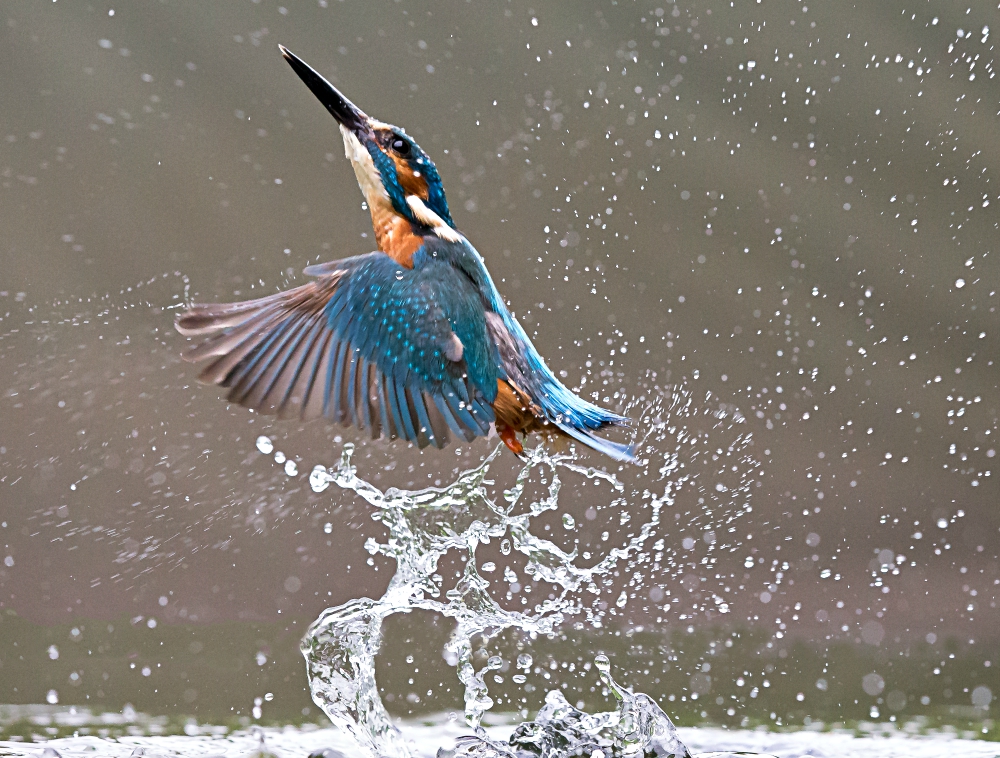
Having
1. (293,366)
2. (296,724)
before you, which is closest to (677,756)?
(296,724)

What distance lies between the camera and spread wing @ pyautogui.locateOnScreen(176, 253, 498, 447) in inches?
46.1

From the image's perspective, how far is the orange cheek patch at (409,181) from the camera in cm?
124

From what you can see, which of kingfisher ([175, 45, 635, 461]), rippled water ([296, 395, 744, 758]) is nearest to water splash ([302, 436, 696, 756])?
rippled water ([296, 395, 744, 758])

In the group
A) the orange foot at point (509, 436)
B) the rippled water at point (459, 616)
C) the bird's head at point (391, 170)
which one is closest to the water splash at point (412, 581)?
the rippled water at point (459, 616)

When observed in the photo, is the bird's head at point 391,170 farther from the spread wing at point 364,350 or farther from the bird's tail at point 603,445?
the bird's tail at point 603,445

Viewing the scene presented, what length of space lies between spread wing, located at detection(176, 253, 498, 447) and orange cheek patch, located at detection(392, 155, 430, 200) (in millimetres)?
83

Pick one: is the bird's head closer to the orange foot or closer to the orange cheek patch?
the orange cheek patch

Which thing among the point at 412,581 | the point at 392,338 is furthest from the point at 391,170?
the point at 412,581

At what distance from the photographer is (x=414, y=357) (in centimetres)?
120

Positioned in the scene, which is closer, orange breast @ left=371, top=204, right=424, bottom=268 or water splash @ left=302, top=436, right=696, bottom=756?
orange breast @ left=371, top=204, right=424, bottom=268

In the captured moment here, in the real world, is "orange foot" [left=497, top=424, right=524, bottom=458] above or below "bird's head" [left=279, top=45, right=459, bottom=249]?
below

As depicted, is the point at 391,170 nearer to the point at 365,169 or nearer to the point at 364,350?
the point at 365,169

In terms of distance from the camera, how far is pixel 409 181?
125cm

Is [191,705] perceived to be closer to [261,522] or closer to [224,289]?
[261,522]
